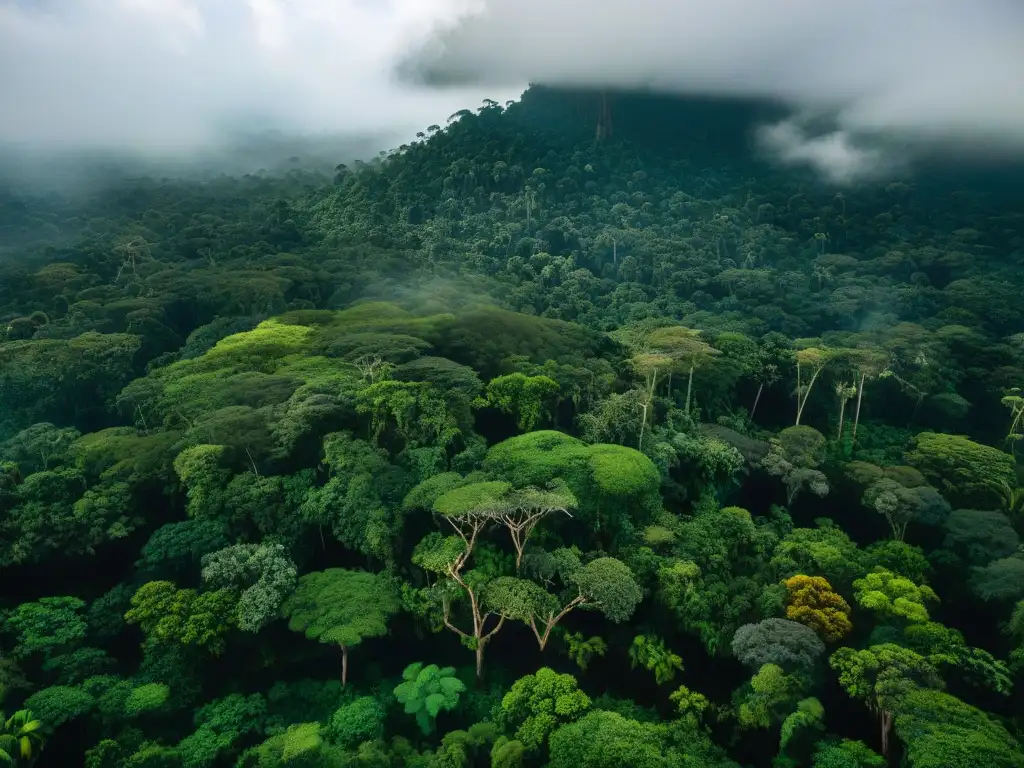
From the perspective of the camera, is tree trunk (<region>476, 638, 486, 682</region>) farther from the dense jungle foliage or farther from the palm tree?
the palm tree

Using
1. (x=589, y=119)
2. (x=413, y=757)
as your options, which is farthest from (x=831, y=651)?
(x=589, y=119)

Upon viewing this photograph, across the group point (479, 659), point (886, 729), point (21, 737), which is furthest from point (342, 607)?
point (886, 729)

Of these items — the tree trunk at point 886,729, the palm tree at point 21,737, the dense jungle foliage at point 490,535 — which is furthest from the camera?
the dense jungle foliage at point 490,535

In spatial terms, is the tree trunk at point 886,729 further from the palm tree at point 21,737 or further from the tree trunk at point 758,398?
the tree trunk at point 758,398

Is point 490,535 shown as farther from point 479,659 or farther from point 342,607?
point 342,607

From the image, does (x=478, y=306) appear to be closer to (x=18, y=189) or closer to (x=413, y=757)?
(x=413, y=757)

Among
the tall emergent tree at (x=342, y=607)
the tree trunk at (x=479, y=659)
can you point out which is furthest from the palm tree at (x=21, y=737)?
the tree trunk at (x=479, y=659)

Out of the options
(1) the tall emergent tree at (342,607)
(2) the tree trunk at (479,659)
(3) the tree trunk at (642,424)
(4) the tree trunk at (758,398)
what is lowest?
(2) the tree trunk at (479,659)
